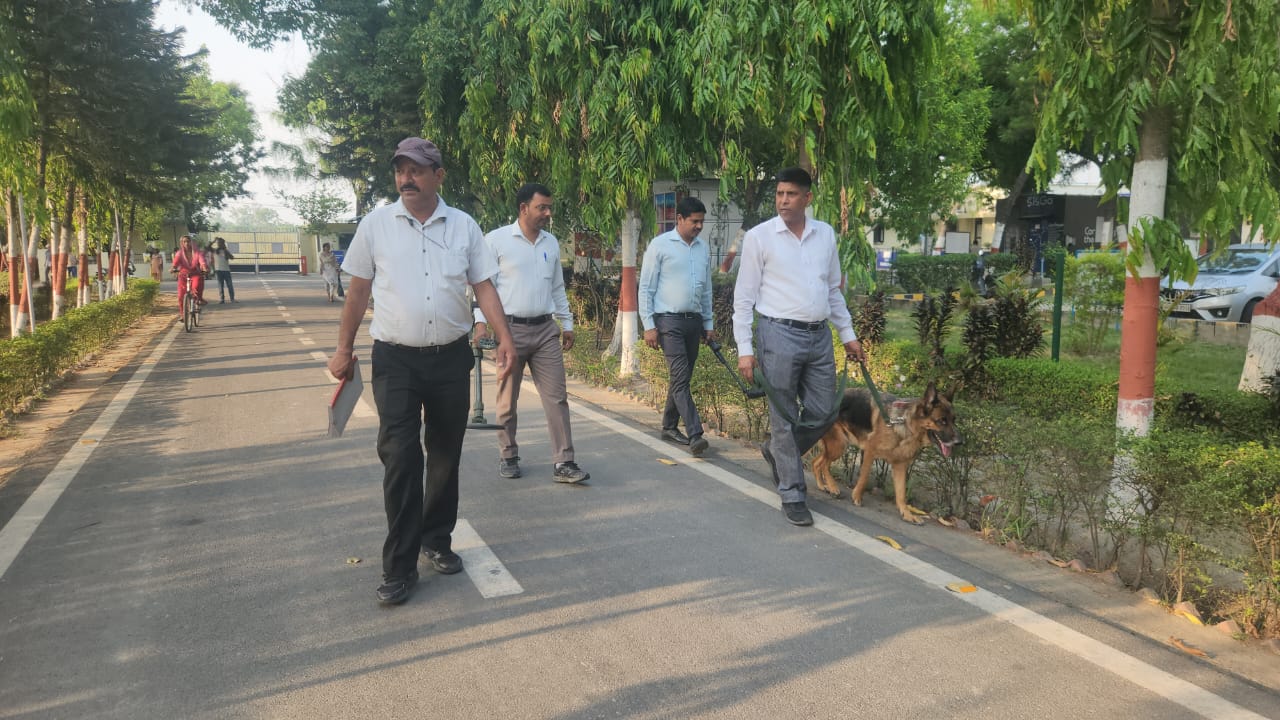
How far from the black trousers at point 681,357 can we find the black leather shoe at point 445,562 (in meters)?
2.93

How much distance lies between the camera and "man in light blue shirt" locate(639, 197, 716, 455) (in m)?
7.11

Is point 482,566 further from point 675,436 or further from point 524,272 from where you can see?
point 675,436

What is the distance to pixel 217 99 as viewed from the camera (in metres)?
60.1

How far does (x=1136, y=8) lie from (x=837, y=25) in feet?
9.72

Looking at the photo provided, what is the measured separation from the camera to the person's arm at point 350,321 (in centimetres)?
420

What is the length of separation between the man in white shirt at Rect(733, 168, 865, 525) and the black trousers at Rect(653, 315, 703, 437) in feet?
5.62

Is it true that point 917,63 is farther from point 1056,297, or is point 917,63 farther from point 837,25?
point 1056,297

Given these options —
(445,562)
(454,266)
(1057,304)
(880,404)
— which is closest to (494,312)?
(454,266)

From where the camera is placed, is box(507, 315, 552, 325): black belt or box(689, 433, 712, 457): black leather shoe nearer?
box(507, 315, 552, 325): black belt

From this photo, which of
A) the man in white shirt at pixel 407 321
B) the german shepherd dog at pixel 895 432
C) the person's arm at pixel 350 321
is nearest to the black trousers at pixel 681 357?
the german shepherd dog at pixel 895 432

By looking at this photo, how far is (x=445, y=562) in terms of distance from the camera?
15.0 feet

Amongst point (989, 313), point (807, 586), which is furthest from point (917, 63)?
point (807, 586)

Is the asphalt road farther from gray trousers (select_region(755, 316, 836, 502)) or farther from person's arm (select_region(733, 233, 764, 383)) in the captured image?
person's arm (select_region(733, 233, 764, 383))

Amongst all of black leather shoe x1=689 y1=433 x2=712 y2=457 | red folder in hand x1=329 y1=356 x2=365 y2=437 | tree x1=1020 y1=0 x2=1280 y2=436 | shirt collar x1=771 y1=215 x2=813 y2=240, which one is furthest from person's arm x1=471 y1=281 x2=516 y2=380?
tree x1=1020 y1=0 x2=1280 y2=436
